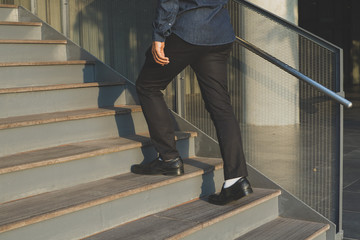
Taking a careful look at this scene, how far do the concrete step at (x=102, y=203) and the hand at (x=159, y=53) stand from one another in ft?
2.46

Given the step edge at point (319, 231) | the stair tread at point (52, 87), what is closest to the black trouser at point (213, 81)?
the step edge at point (319, 231)

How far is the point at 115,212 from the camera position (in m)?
3.12

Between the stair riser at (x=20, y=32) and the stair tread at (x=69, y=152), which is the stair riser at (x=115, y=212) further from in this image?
the stair riser at (x=20, y=32)

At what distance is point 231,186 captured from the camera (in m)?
3.45

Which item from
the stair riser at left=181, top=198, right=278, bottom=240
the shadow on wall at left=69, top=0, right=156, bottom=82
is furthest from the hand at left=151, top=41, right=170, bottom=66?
the shadow on wall at left=69, top=0, right=156, bottom=82

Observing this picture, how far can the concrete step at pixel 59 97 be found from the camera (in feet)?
12.8

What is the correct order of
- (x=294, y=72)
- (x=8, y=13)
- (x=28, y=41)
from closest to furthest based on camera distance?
(x=294, y=72)
(x=28, y=41)
(x=8, y=13)

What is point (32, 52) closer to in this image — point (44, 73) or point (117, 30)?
point (44, 73)

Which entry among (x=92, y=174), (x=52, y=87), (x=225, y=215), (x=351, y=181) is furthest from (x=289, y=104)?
(x=351, y=181)

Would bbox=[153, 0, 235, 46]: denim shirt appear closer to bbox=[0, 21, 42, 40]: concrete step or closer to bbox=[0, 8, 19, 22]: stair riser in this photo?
bbox=[0, 21, 42, 40]: concrete step

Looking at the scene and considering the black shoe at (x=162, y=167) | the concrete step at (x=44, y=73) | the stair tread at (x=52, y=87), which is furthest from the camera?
the concrete step at (x=44, y=73)

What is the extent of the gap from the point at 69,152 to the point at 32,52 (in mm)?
1697

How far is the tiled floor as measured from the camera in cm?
402

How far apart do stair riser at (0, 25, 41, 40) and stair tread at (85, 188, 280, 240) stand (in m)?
2.53
